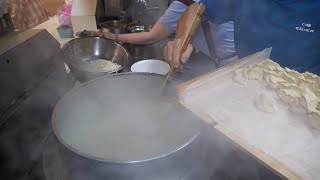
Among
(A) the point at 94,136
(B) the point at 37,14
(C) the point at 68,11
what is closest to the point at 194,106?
(A) the point at 94,136

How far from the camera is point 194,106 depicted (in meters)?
1.06

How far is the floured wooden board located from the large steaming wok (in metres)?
0.10

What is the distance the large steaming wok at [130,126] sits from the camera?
0.82m

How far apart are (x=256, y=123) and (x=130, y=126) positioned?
0.57 m

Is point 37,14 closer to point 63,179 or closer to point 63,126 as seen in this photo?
point 63,126

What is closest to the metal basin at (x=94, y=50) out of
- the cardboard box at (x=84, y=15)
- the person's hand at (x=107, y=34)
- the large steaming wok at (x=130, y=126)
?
the person's hand at (x=107, y=34)

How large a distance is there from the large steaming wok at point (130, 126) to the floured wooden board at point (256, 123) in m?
0.10

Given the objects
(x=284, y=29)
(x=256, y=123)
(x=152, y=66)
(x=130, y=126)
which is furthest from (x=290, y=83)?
(x=152, y=66)

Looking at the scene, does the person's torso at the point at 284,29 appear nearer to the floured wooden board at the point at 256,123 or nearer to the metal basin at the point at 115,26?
the floured wooden board at the point at 256,123

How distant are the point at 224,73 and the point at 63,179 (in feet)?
2.78

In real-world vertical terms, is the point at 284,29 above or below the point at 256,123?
above

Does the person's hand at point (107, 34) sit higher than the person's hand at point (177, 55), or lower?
lower

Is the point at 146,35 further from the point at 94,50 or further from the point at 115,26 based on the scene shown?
the point at 94,50

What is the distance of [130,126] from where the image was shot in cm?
117
